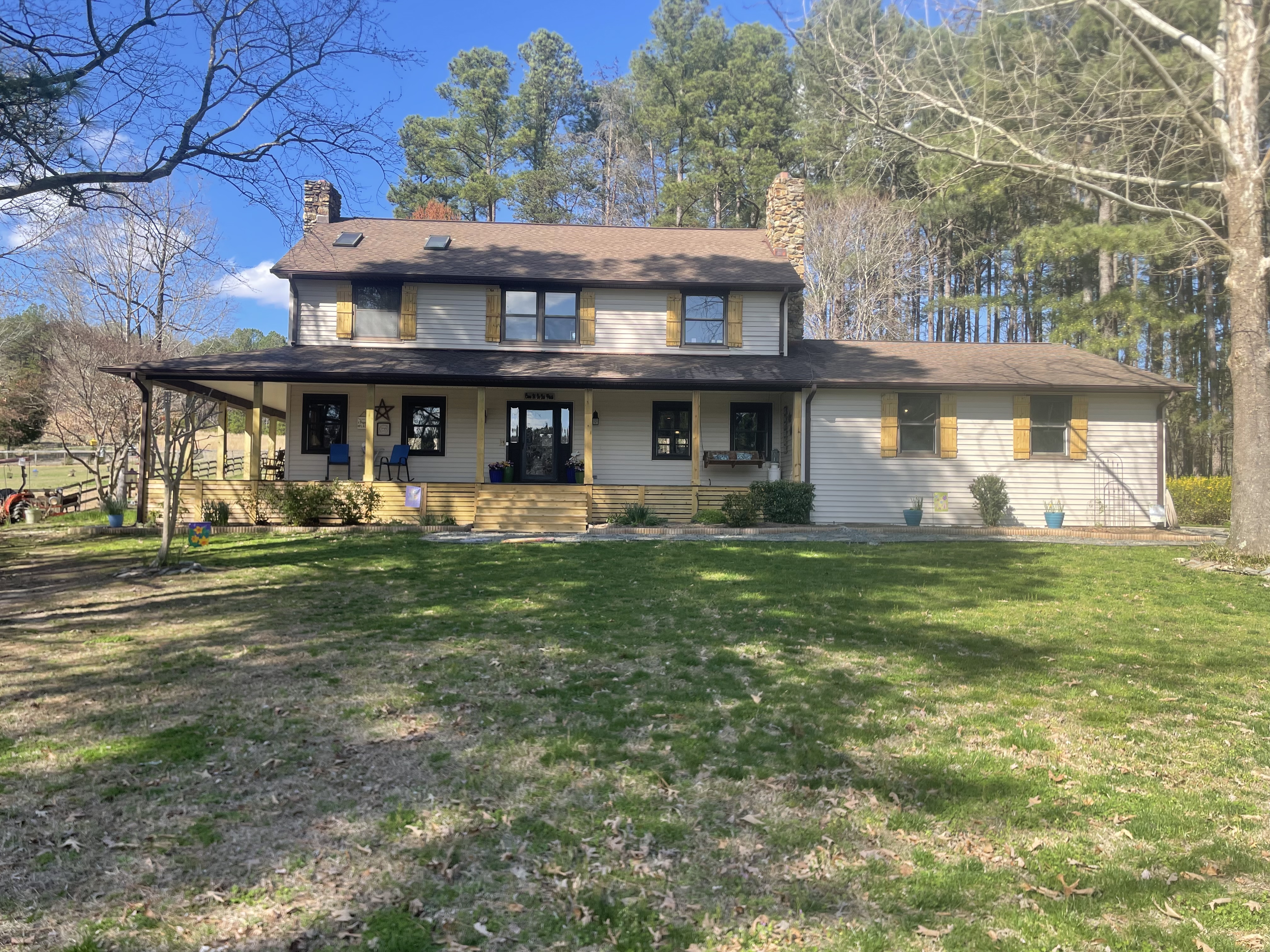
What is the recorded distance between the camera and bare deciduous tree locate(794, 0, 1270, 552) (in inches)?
443

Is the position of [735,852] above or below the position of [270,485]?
below

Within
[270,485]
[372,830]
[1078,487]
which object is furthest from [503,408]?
[372,830]

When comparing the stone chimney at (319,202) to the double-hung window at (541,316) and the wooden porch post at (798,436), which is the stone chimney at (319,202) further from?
the wooden porch post at (798,436)

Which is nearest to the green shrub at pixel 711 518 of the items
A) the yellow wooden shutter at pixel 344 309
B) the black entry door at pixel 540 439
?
the black entry door at pixel 540 439

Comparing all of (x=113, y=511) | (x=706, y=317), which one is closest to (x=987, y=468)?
(x=706, y=317)

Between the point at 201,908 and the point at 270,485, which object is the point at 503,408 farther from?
the point at 201,908

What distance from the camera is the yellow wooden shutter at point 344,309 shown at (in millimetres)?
16766

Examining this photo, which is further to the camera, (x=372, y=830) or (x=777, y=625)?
(x=777, y=625)

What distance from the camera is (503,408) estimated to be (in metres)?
17.1

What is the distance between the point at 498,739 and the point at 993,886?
2.57m

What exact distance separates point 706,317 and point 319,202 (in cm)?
1093

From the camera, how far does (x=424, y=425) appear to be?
17.0m

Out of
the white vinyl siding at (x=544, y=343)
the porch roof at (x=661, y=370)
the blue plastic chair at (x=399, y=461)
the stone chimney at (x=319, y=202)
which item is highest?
the stone chimney at (x=319, y=202)

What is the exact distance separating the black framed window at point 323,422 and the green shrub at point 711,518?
826cm
